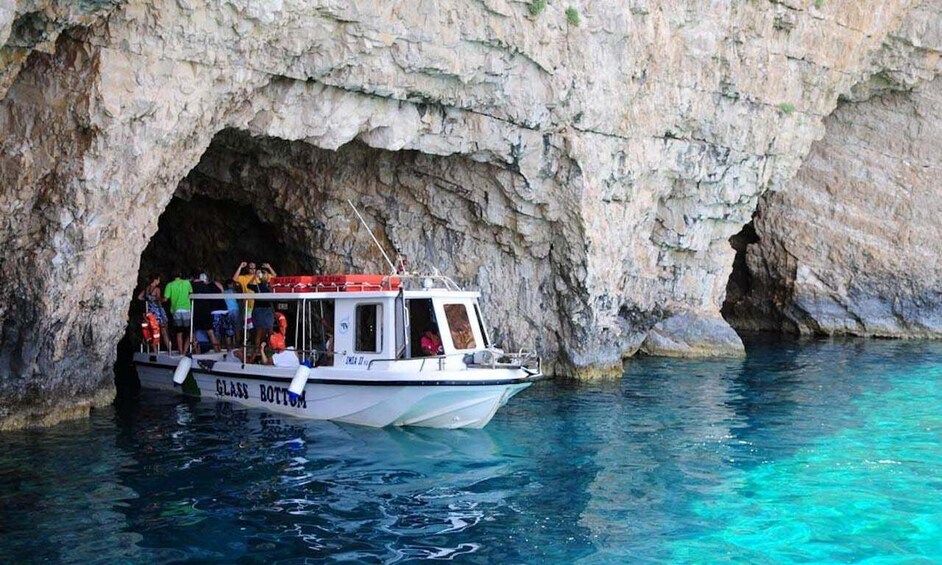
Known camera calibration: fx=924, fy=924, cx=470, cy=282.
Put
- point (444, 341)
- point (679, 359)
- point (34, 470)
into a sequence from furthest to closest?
point (679, 359), point (444, 341), point (34, 470)

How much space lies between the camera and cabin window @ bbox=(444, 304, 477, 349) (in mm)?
14703

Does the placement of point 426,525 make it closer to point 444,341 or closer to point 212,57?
point 444,341

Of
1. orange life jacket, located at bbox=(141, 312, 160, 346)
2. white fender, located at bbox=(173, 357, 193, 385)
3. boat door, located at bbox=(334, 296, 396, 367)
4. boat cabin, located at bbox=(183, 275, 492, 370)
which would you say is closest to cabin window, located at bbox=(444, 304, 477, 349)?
boat cabin, located at bbox=(183, 275, 492, 370)

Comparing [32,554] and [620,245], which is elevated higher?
[620,245]

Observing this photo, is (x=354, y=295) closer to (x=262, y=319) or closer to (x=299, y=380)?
(x=299, y=380)

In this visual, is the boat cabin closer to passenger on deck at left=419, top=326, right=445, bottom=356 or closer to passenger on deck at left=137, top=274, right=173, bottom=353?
passenger on deck at left=419, top=326, right=445, bottom=356

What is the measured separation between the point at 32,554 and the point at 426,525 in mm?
3724

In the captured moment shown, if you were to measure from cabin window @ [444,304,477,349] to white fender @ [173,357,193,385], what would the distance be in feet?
16.6

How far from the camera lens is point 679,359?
23.8m

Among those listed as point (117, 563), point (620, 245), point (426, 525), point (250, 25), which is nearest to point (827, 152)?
point (620, 245)

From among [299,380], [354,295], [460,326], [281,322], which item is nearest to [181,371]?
[281,322]

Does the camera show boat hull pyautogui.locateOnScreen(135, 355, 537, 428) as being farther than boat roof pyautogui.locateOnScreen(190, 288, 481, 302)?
No

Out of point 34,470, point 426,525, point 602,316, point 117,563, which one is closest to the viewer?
point 117,563

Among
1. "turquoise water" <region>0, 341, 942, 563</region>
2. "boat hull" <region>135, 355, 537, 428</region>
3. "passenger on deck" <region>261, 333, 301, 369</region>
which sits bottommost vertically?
"turquoise water" <region>0, 341, 942, 563</region>
